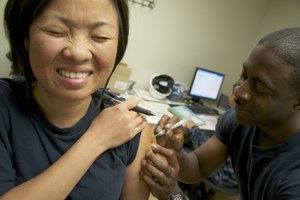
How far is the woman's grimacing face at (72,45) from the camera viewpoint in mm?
733

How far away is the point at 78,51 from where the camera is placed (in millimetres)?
757

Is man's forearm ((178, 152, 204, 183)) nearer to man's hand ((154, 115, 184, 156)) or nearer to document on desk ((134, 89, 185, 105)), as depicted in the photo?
man's hand ((154, 115, 184, 156))

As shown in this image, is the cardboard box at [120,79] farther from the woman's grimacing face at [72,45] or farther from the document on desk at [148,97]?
the woman's grimacing face at [72,45]

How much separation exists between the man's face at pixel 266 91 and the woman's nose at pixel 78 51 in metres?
0.72

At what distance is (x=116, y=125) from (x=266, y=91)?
652 millimetres

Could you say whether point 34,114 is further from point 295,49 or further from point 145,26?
point 145,26

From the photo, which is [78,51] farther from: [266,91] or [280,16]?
[280,16]

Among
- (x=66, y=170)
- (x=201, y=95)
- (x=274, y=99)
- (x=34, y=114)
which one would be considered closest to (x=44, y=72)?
(x=34, y=114)

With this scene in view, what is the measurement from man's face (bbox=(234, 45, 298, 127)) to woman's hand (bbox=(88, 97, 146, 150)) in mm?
504

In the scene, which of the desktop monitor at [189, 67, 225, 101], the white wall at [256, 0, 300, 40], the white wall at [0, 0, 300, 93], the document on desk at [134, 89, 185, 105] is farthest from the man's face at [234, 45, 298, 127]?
the white wall at [256, 0, 300, 40]

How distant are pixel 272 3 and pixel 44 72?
352 cm

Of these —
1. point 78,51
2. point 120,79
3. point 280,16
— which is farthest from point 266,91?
point 280,16

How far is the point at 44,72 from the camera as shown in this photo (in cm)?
76

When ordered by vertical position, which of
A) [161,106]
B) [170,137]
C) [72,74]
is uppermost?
[72,74]
